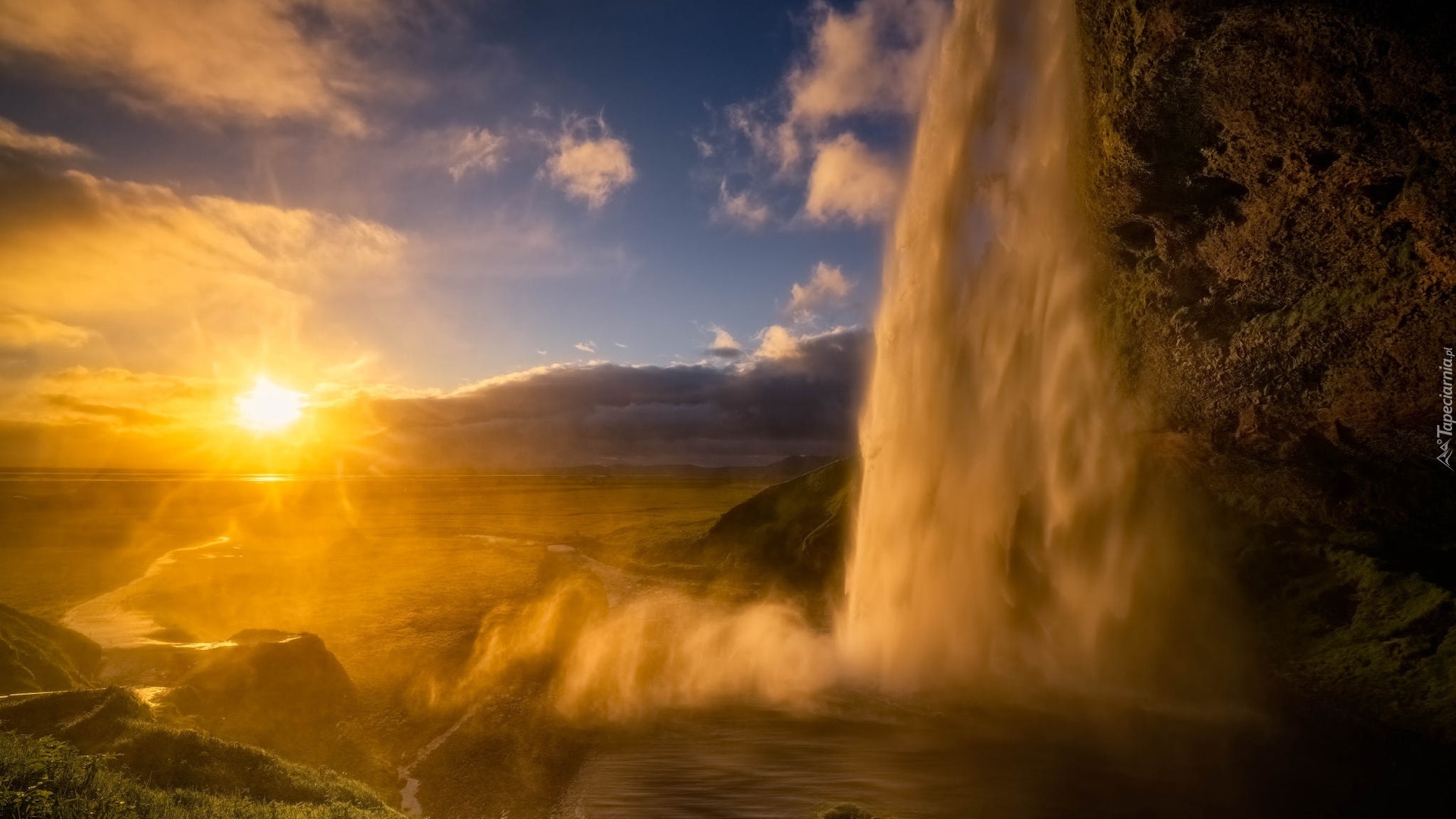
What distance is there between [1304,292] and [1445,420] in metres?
4.73

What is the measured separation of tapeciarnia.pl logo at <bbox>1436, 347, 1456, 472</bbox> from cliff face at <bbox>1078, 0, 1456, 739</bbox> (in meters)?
0.16

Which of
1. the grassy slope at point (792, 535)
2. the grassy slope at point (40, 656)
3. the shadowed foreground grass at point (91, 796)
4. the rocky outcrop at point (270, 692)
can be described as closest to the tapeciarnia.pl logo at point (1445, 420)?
the grassy slope at point (792, 535)

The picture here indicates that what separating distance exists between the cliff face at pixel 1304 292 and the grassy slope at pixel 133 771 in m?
25.2

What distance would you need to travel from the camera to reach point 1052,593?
25.2m

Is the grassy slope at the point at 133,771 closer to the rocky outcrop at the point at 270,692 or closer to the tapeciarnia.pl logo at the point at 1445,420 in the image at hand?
A: the rocky outcrop at the point at 270,692

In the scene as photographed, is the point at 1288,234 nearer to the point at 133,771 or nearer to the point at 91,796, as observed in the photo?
the point at 91,796

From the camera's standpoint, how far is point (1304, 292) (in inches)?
746

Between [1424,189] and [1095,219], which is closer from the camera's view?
[1424,189]

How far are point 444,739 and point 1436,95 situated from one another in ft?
94.6

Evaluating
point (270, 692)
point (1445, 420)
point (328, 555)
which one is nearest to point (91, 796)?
point (270, 692)

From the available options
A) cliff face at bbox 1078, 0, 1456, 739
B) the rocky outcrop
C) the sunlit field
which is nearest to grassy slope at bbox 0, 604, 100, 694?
the rocky outcrop

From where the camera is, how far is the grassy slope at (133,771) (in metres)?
8.32

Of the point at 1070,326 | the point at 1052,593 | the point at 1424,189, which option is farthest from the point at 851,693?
the point at 1424,189

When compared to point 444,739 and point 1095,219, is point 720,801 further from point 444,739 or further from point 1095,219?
point 1095,219
